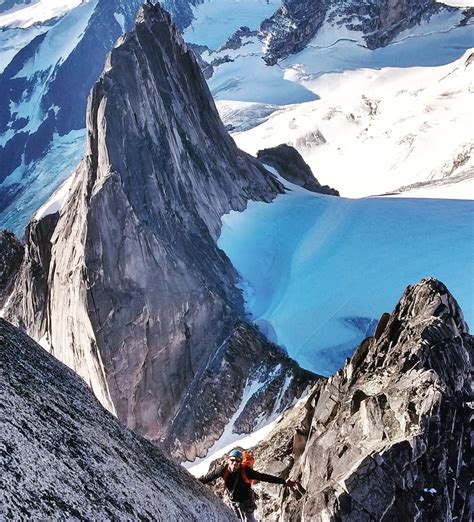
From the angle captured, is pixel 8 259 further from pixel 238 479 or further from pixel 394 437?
pixel 394 437

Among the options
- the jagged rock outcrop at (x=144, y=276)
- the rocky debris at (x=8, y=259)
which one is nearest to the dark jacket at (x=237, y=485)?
the jagged rock outcrop at (x=144, y=276)

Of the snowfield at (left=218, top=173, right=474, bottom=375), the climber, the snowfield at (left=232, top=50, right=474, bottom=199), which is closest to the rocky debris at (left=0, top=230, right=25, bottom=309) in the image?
the snowfield at (left=218, top=173, right=474, bottom=375)

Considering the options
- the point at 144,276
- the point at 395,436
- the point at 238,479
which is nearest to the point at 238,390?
the point at 144,276

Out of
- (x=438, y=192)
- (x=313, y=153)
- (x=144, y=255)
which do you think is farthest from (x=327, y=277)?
(x=313, y=153)

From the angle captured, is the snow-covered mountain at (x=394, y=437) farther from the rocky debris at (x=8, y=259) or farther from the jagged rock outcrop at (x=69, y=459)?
the rocky debris at (x=8, y=259)

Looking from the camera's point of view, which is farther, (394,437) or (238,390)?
(238,390)

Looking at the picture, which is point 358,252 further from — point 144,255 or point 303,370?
point 144,255
